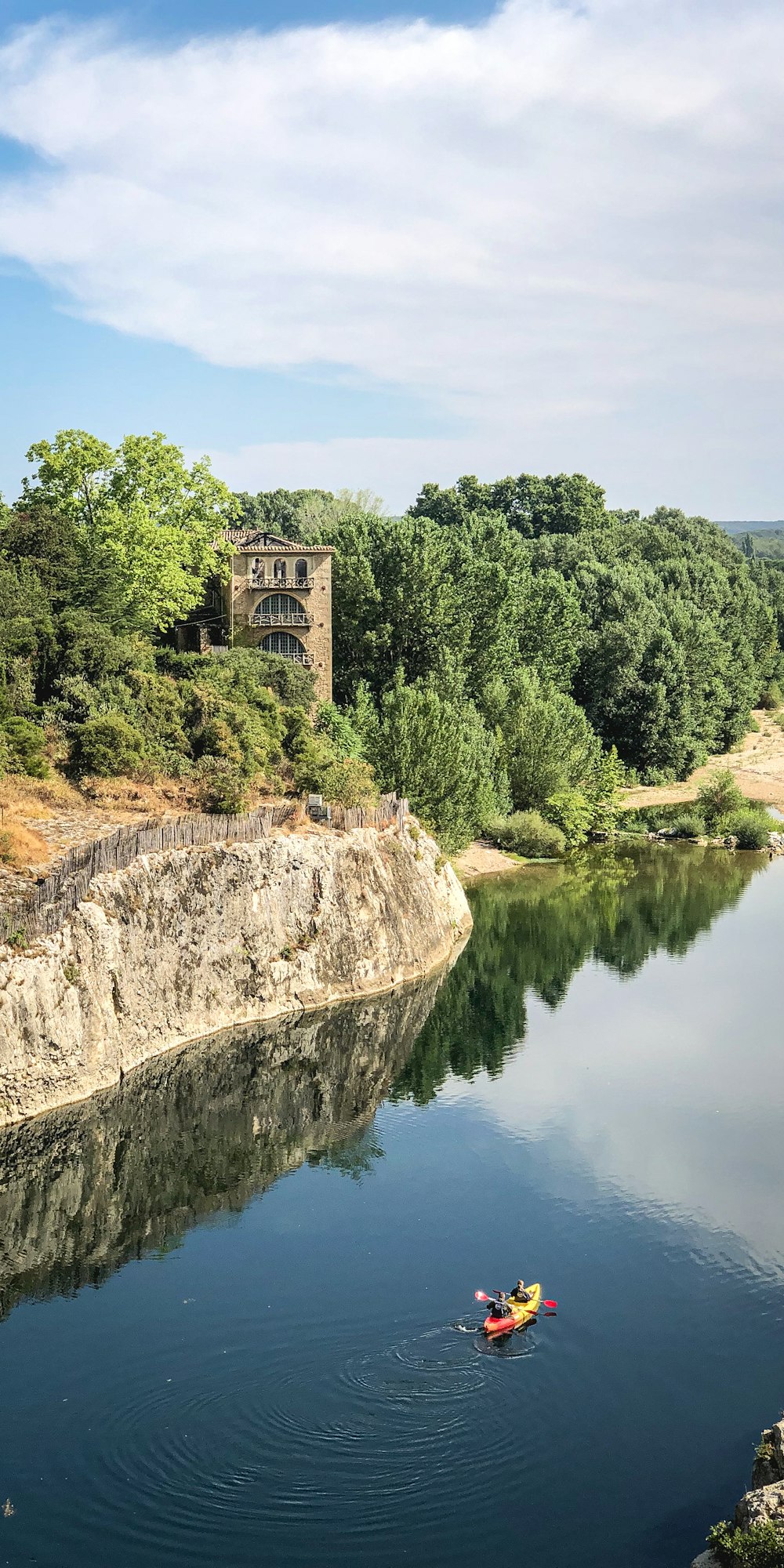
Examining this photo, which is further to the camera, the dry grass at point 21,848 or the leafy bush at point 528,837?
the leafy bush at point 528,837

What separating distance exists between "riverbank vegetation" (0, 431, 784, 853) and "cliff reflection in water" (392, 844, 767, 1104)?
186 inches

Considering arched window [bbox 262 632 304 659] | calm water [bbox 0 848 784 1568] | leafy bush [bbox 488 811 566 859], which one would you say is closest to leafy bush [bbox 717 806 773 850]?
leafy bush [bbox 488 811 566 859]

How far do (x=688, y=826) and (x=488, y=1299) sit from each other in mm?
68081

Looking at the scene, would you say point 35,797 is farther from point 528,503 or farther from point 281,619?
point 528,503

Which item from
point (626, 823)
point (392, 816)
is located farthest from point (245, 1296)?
point (626, 823)

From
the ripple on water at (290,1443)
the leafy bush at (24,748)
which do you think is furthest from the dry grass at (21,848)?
the ripple on water at (290,1443)

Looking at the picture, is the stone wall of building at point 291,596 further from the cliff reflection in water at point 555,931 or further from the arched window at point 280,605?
the cliff reflection in water at point 555,931

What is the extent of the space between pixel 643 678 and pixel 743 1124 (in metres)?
75.0

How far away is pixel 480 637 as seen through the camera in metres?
97.1

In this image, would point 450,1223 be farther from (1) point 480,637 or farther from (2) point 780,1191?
(1) point 480,637

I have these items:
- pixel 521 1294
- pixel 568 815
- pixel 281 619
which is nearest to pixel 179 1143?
pixel 521 1294

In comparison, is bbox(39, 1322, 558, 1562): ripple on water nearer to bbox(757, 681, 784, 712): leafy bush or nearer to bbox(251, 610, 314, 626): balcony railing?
bbox(251, 610, 314, 626): balcony railing

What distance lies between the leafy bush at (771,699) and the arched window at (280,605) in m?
77.1

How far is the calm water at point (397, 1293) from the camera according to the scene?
21.9m
